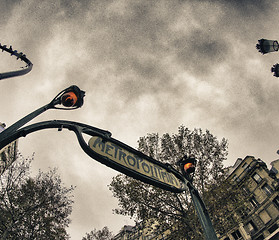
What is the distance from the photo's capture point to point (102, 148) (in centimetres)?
242

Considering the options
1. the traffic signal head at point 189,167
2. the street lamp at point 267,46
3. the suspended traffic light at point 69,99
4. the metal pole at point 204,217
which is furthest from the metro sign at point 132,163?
the street lamp at point 267,46

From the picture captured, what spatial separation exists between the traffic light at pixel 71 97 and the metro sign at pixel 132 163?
2.97 feet

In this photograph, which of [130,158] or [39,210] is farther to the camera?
[39,210]

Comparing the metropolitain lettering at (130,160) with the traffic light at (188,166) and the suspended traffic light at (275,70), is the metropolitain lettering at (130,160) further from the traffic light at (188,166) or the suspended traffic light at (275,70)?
the suspended traffic light at (275,70)

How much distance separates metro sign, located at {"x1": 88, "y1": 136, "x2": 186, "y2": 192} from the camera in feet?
7.75

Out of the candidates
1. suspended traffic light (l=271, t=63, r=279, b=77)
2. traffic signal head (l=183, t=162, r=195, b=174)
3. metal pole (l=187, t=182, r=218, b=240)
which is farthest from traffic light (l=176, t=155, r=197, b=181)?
suspended traffic light (l=271, t=63, r=279, b=77)

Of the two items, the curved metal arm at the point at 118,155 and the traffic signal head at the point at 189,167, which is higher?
the curved metal arm at the point at 118,155

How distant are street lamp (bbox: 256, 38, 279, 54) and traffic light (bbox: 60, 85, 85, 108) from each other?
30.6 feet

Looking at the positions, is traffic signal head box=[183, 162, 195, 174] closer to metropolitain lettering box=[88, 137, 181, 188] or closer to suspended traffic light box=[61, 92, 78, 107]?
metropolitain lettering box=[88, 137, 181, 188]

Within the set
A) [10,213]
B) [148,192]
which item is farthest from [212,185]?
[10,213]

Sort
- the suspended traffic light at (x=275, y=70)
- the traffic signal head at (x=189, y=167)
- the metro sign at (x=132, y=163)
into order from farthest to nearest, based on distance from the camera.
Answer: the suspended traffic light at (x=275, y=70) < the traffic signal head at (x=189, y=167) < the metro sign at (x=132, y=163)

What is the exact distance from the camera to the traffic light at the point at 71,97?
2925 mm

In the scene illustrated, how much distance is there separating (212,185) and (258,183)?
50.3ft

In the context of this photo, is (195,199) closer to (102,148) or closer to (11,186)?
(102,148)
